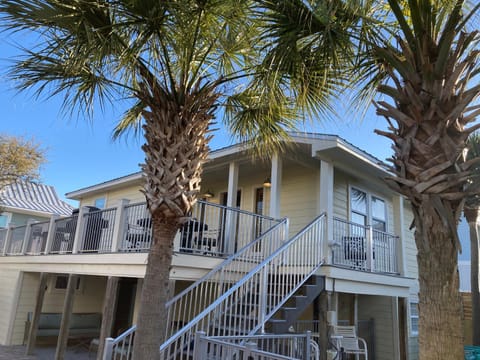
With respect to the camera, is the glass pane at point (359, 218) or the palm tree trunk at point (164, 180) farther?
the glass pane at point (359, 218)

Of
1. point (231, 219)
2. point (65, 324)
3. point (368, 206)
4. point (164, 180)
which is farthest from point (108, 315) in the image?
→ point (368, 206)

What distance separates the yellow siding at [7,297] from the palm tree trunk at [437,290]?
43.3 feet

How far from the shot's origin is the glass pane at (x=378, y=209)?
39.1 feet

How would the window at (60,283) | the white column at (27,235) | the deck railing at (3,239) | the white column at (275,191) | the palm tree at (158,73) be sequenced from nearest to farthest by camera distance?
the palm tree at (158,73) < the white column at (275,191) < the white column at (27,235) < the deck railing at (3,239) < the window at (60,283)

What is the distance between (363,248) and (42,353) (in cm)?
965

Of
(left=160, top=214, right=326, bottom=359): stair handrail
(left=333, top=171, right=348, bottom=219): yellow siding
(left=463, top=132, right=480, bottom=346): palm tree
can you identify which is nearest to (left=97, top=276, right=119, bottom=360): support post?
(left=160, top=214, right=326, bottom=359): stair handrail

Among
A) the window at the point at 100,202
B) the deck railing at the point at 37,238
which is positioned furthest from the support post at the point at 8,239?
the window at the point at 100,202

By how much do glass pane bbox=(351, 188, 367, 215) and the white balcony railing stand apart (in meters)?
2.90

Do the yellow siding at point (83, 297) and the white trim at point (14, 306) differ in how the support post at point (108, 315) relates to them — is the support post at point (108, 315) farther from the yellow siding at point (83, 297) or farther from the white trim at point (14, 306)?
the yellow siding at point (83, 297)

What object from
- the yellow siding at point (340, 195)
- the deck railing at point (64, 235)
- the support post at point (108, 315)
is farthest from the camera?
the deck railing at point (64, 235)

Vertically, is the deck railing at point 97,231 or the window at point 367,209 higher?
the window at point 367,209

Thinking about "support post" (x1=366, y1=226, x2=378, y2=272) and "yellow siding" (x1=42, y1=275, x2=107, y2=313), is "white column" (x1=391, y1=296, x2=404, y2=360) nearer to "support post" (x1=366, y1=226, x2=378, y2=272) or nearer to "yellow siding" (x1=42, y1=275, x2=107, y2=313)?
"support post" (x1=366, y1=226, x2=378, y2=272)

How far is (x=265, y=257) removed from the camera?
27.5 feet

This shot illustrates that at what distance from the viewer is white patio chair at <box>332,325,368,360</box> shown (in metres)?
8.25
